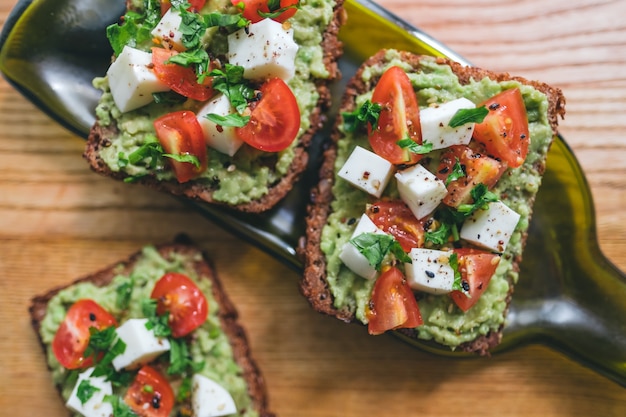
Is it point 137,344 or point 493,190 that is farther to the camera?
point 137,344

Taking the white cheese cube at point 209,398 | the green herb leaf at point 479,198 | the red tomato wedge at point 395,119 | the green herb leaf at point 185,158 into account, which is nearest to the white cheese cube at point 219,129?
the green herb leaf at point 185,158

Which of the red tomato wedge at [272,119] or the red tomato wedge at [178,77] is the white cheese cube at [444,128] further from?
the red tomato wedge at [178,77]

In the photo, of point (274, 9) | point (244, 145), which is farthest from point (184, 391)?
point (274, 9)

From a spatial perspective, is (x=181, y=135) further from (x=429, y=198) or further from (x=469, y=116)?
(x=469, y=116)

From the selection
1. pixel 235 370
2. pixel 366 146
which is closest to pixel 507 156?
pixel 366 146

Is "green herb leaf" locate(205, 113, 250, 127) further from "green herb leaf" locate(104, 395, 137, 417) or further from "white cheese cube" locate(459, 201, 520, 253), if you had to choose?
"green herb leaf" locate(104, 395, 137, 417)

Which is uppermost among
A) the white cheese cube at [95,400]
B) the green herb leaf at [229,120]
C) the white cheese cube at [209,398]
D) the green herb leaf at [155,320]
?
the green herb leaf at [229,120]
